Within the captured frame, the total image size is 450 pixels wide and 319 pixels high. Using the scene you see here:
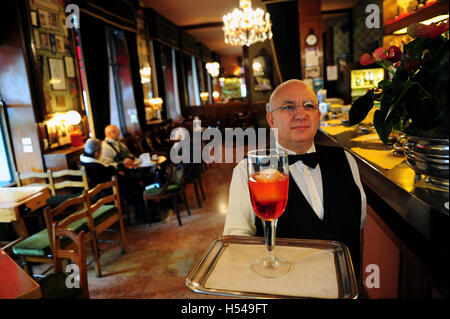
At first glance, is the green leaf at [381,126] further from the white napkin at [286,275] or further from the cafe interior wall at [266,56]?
the cafe interior wall at [266,56]

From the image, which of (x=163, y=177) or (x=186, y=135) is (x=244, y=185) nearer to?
(x=163, y=177)

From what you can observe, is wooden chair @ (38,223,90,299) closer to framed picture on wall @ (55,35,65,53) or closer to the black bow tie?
the black bow tie

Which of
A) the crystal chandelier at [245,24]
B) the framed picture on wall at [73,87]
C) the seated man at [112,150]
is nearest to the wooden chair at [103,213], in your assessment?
the seated man at [112,150]

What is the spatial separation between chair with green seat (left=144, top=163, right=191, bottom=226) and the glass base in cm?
366

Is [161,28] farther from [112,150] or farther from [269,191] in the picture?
[269,191]

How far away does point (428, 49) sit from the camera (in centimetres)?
95

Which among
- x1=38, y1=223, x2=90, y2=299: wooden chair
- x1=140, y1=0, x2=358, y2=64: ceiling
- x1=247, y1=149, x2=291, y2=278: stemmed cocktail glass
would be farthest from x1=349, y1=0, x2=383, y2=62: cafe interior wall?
x1=247, y1=149, x2=291, y2=278: stemmed cocktail glass

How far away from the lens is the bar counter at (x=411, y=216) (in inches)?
40.6

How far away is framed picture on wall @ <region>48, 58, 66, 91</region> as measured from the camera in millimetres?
5023

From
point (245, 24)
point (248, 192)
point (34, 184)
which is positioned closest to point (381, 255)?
point (248, 192)

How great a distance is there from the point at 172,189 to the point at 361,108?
12.2 ft

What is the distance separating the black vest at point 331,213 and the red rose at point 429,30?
614 millimetres

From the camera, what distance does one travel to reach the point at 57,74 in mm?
5172
